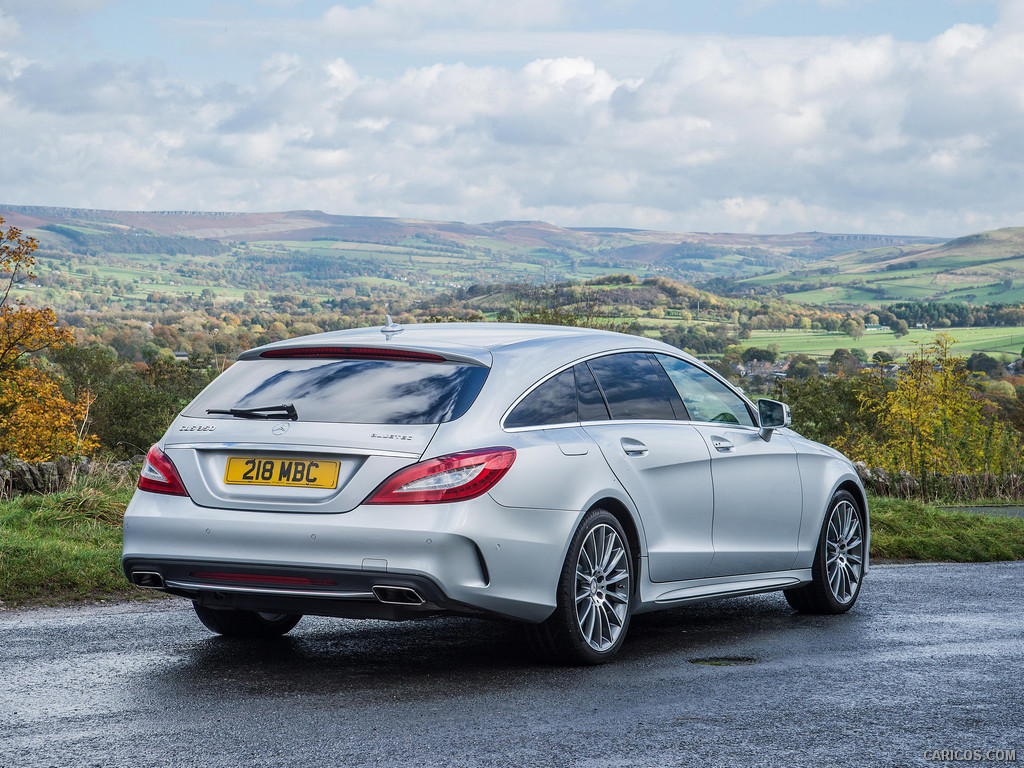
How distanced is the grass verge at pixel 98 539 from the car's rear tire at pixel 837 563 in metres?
3.54

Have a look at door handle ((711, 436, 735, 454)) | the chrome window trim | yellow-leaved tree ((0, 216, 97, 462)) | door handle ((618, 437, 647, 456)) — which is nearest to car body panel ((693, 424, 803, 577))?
door handle ((711, 436, 735, 454))

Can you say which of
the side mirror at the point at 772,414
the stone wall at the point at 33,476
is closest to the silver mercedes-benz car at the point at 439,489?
the side mirror at the point at 772,414

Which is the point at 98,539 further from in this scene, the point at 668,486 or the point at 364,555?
the point at 668,486

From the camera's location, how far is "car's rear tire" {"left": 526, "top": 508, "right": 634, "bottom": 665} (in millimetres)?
5594

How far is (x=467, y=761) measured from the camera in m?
4.09

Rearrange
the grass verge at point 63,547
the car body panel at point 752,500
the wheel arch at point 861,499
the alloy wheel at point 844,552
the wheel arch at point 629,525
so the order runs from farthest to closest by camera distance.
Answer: the wheel arch at point 861,499
the alloy wheel at point 844,552
the grass verge at point 63,547
the car body panel at point 752,500
the wheel arch at point 629,525

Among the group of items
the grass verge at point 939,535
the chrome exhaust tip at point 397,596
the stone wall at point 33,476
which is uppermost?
the chrome exhaust tip at point 397,596

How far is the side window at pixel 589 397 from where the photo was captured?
607 cm

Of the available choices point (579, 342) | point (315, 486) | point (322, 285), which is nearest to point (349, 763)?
→ point (315, 486)

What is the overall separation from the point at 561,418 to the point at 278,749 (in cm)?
227

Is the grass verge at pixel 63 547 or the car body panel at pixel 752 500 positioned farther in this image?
the grass verge at pixel 63 547

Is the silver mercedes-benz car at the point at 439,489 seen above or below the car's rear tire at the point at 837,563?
above

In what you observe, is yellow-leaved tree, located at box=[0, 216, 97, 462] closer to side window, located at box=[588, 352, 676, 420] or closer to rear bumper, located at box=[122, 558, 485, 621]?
side window, located at box=[588, 352, 676, 420]

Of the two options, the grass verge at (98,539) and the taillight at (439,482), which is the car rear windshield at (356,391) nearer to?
the taillight at (439,482)
